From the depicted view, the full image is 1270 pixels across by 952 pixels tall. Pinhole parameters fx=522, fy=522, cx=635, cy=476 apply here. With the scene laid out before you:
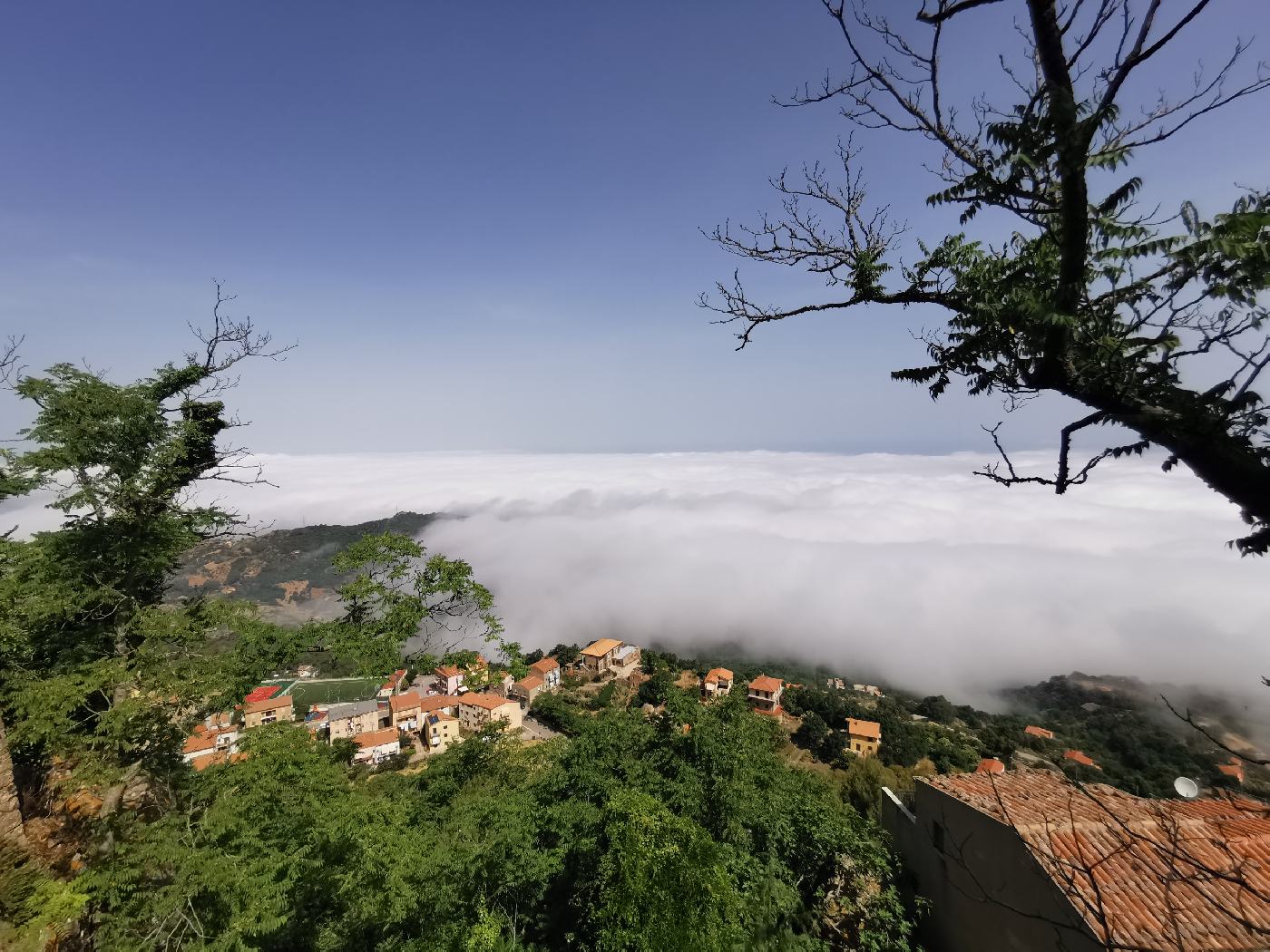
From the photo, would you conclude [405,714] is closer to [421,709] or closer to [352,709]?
[421,709]

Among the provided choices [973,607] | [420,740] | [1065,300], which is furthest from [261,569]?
[973,607]

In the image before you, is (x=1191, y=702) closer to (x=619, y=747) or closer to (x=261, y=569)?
(x=619, y=747)

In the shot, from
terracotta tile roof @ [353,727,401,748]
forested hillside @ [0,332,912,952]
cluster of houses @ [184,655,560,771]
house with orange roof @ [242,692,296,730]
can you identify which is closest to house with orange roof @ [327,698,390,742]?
cluster of houses @ [184,655,560,771]

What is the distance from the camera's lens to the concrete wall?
11031 millimetres

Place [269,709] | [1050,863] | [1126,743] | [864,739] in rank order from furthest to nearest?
[1126,743]
[864,739]
[269,709]
[1050,863]

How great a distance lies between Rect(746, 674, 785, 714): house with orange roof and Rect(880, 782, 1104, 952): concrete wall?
42.6m

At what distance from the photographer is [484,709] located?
51.8m

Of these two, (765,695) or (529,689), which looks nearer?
(765,695)

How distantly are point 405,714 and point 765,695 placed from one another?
3810 centimetres

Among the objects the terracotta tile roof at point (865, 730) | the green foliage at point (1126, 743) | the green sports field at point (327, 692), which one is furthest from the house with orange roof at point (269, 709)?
the green foliage at point (1126, 743)

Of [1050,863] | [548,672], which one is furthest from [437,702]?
[1050,863]

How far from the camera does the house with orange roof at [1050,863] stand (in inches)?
358

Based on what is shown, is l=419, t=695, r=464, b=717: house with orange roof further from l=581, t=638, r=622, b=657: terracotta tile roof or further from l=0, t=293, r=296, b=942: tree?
l=0, t=293, r=296, b=942: tree

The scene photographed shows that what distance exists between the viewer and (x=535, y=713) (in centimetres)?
5897
